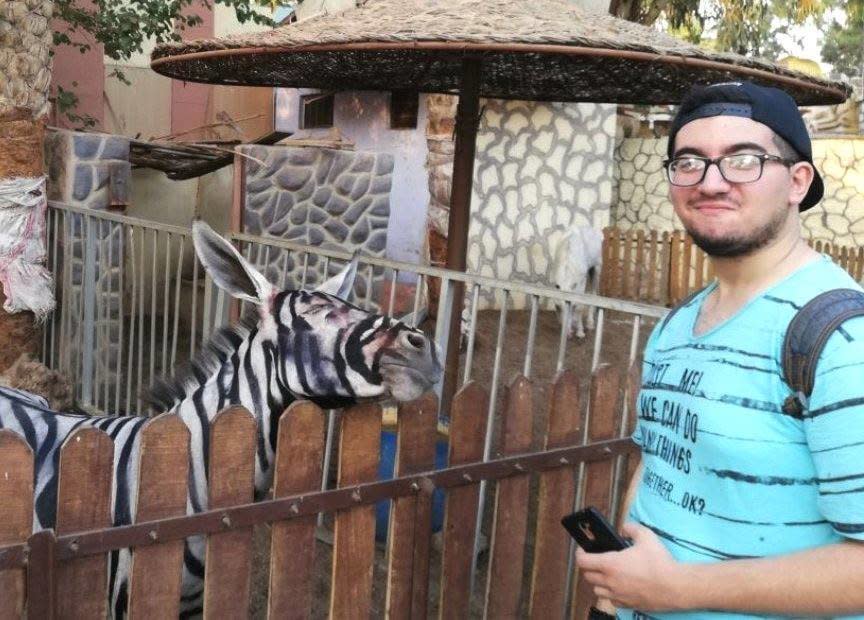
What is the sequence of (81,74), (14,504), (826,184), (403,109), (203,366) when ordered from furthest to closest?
(826,184) → (81,74) → (403,109) → (203,366) → (14,504)

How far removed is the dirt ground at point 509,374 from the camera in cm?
388

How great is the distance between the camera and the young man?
1291 mm

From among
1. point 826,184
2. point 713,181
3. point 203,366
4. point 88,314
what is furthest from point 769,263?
point 826,184

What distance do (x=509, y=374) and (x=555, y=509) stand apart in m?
5.66

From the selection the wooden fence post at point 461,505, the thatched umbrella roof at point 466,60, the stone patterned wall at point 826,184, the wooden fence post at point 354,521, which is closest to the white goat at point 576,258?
the stone patterned wall at point 826,184

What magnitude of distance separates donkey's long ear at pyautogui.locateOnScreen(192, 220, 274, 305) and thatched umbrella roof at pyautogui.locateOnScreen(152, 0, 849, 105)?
1.15m

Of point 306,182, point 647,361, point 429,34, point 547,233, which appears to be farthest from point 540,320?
point 647,361

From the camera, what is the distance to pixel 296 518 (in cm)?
216

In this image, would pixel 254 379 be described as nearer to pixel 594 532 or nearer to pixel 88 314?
pixel 594 532

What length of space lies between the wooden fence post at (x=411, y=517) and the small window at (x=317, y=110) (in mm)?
9490

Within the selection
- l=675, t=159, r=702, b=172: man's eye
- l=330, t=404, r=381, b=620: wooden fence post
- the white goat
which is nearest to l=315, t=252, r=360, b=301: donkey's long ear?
l=330, t=404, r=381, b=620: wooden fence post

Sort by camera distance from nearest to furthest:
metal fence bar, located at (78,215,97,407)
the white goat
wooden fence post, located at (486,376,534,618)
Result: 1. wooden fence post, located at (486,376,534,618)
2. metal fence bar, located at (78,215,97,407)
3. the white goat

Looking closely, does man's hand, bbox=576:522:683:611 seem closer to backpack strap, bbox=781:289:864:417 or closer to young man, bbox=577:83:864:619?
young man, bbox=577:83:864:619

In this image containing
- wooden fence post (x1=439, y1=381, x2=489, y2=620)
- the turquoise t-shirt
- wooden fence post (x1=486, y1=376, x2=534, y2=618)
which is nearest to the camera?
the turquoise t-shirt
